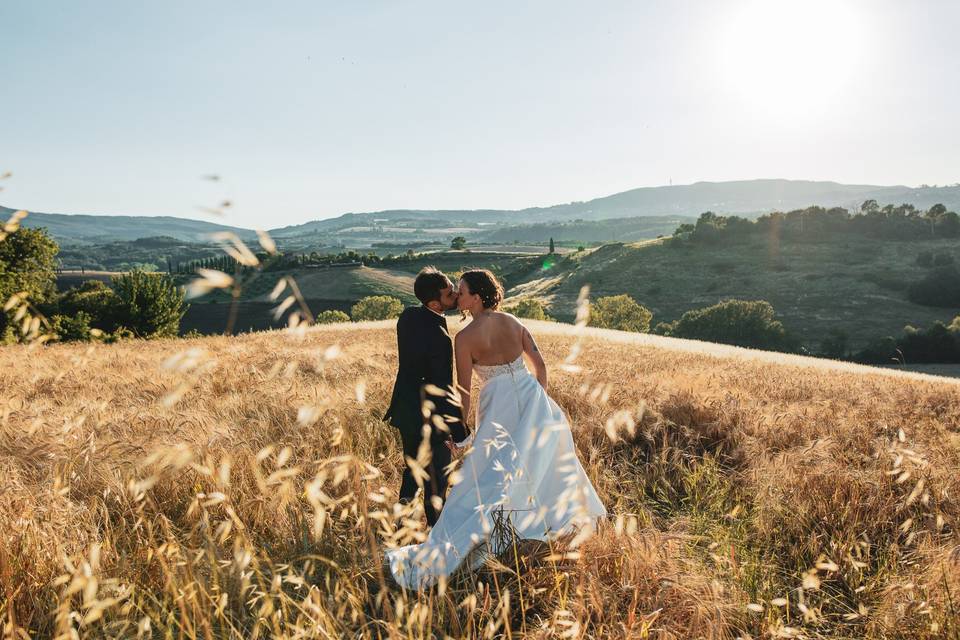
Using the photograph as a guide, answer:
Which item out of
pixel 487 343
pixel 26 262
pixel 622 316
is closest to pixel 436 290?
pixel 487 343

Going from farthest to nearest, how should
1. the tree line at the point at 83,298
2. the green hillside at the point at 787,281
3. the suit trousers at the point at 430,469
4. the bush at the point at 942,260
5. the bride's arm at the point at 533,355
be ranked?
the bush at the point at 942,260
the green hillside at the point at 787,281
the tree line at the point at 83,298
the bride's arm at the point at 533,355
the suit trousers at the point at 430,469

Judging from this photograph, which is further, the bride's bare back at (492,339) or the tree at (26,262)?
the tree at (26,262)

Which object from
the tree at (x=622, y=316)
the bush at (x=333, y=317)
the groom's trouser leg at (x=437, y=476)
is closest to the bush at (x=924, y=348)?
the tree at (x=622, y=316)

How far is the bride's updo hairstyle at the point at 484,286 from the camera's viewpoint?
17.4 ft

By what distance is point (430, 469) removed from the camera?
5.17m

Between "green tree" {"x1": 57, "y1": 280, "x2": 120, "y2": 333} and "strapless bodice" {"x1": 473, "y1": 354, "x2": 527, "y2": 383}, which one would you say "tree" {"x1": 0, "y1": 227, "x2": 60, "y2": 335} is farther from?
"strapless bodice" {"x1": 473, "y1": 354, "x2": 527, "y2": 383}

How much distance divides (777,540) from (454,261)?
15960 cm

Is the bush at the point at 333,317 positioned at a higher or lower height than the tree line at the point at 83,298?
lower

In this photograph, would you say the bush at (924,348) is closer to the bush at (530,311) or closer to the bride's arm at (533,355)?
the bush at (530,311)

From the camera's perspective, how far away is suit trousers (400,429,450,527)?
5184mm

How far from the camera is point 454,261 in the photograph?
16275 centimetres

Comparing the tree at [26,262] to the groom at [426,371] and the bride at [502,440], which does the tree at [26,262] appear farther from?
the bride at [502,440]

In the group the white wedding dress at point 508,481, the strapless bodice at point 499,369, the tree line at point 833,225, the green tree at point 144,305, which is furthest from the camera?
the tree line at point 833,225

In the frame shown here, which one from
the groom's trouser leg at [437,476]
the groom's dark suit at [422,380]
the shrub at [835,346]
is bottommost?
the shrub at [835,346]
